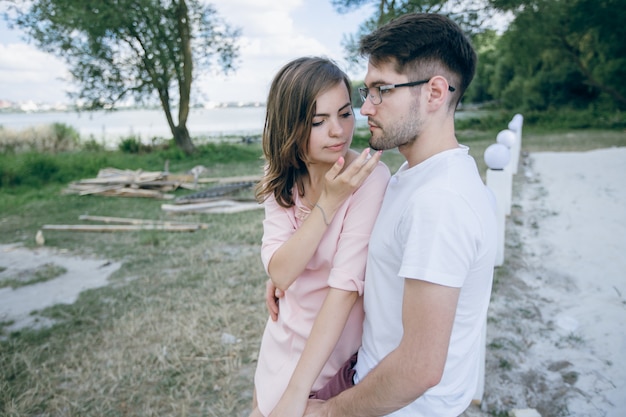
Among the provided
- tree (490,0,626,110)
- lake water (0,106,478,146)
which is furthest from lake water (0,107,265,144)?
tree (490,0,626,110)

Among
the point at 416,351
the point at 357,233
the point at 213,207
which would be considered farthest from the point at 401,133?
the point at 213,207

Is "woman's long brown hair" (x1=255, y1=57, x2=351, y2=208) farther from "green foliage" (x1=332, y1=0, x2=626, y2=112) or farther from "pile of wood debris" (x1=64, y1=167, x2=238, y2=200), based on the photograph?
"green foliage" (x1=332, y1=0, x2=626, y2=112)

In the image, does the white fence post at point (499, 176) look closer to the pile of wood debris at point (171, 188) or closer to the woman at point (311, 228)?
the woman at point (311, 228)

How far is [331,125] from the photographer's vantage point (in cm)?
191

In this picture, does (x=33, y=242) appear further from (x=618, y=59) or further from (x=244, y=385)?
(x=618, y=59)

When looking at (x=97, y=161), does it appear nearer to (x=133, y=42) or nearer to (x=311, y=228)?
(x=133, y=42)

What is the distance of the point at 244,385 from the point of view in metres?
3.79

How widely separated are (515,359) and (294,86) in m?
3.05

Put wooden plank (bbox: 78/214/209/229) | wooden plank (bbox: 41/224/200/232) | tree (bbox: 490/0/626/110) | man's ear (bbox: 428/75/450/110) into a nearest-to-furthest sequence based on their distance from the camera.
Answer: man's ear (bbox: 428/75/450/110)
wooden plank (bbox: 41/224/200/232)
wooden plank (bbox: 78/214/209/229)
tree (bbox: 490/0/626/110)

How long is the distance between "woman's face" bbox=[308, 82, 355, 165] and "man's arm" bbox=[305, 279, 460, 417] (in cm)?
76

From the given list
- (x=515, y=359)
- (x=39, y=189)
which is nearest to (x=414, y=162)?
(x=515, y=359)

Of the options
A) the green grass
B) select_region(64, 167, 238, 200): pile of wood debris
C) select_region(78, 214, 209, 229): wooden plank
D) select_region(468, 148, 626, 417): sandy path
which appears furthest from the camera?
select_region(64, 167, 238, 200): pile of wood debris

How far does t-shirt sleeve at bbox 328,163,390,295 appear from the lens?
5.63ft

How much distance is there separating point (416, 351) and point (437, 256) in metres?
0.31
